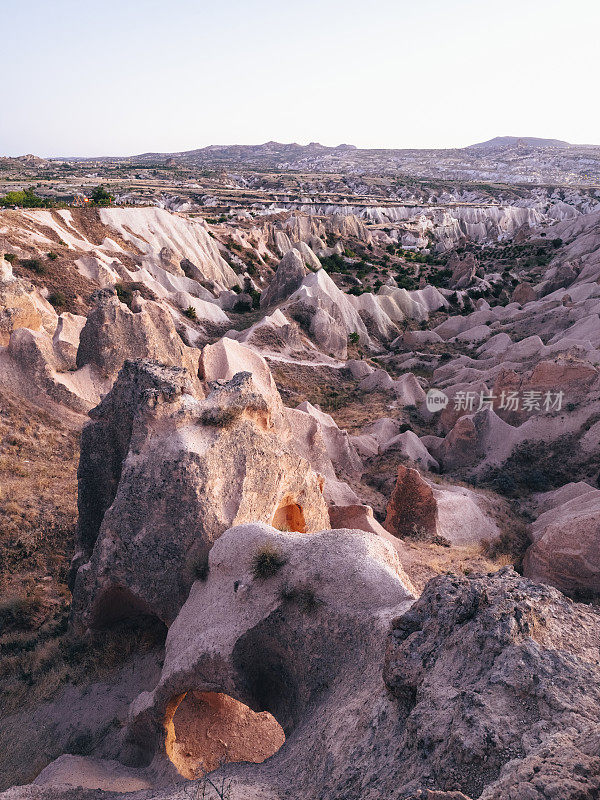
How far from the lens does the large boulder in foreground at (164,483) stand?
10.8 meters

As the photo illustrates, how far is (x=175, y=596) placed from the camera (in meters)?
10.9

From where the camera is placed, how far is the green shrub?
9492mm

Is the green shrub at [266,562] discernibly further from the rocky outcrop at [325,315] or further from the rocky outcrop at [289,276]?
the rocky outcrop at [289,276]

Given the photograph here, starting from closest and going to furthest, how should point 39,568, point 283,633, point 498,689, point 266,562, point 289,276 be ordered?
point 498,689
point 283,633
point 266,562
point 39,568
point 289,276

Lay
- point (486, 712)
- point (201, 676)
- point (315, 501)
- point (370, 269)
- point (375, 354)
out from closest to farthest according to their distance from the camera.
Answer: point (486, 712)
point (201, 676)
point (315, 501)
point (375, 354)
point (370, 269)

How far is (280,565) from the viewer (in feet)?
31.4

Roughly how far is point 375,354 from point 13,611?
3517cm

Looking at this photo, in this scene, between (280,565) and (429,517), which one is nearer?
(280,565)

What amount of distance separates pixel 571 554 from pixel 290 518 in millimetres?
8575

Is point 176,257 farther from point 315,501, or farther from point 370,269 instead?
point 315,501

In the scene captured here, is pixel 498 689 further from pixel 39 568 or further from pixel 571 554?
pixel 39 568

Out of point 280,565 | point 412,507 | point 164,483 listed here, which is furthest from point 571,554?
point 164,483

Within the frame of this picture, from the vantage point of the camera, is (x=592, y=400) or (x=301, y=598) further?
(x=592, y=400)

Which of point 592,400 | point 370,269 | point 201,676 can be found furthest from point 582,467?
point 370,269
